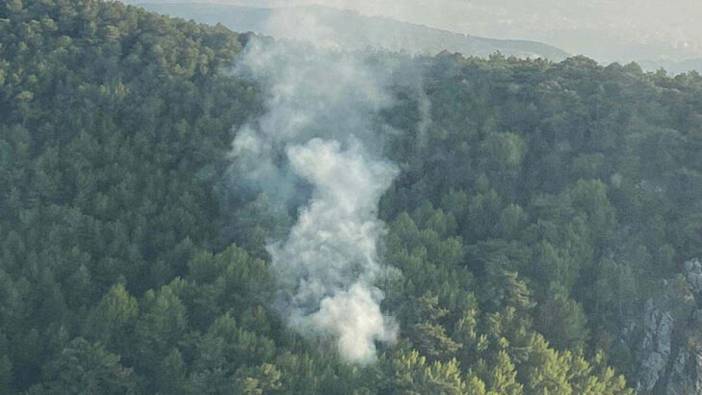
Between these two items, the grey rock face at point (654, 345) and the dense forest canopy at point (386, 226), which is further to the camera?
the grey rock face at point (654, 345)

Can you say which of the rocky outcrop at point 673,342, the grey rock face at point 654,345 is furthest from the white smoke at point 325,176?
the rocky outcrop at point 673,342

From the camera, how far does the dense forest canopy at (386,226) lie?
48.8 metres

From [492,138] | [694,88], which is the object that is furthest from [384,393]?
[694,88]

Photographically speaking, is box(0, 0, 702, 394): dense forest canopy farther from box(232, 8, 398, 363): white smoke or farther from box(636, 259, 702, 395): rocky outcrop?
box(232, 8, 398, 363): white smoke

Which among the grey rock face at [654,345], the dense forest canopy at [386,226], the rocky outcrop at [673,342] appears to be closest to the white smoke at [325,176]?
the dense forest canopy at [386,226]

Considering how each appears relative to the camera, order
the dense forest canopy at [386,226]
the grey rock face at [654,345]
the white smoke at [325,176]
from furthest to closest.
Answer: the grey rock face at [654,345] → the white smoke at [325,176] → the dense forest canopy at [386,226]

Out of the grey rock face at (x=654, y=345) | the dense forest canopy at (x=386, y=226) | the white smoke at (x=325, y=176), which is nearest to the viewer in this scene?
the dense forest canopy at (x=386, y=226)

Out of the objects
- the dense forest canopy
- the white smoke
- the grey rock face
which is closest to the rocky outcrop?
the grey rock face

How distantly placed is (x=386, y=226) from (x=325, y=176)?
8.46 m

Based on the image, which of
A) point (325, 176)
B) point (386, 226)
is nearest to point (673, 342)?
point (386, 226)

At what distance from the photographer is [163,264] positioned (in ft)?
185

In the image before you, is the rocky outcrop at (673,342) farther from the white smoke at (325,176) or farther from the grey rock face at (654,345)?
the white smoke at (325,176)

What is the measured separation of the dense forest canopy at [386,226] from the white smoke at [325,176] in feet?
4.05

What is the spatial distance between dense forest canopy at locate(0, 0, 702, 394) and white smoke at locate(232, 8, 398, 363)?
4.05 feet
